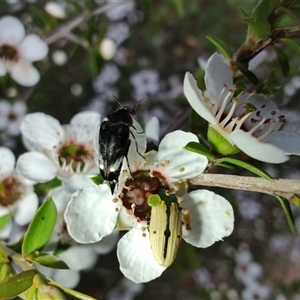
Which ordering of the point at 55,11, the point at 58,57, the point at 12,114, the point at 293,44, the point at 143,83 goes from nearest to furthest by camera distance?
the point at 293,44 → the point at 55,11 → the point at 12,114 → the point at 58,57 → the point at 143,83

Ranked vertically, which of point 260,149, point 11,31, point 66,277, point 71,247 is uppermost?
point 260,149

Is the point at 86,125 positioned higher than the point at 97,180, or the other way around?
the point at 97,180

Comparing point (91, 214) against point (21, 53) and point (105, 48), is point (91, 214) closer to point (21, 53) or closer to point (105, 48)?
point (21, 53)

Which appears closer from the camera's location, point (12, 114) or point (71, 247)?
point (71, 247)

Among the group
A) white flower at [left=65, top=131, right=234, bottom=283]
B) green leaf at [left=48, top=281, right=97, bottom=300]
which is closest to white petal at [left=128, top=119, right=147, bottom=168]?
white flower at [left=65, top=131, right=234, bottom=283]

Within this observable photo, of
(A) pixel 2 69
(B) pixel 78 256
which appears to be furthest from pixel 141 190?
(A) pixel 2 69

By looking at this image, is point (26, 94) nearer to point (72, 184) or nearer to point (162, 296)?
point (72, 184)

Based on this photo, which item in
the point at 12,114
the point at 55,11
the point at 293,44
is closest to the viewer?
the point at 293,44

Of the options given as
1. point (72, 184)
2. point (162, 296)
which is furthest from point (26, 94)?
point (162, 296)

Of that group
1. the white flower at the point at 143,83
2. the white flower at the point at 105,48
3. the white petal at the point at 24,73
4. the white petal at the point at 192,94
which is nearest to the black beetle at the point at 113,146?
the white petal at the point at 192,94
